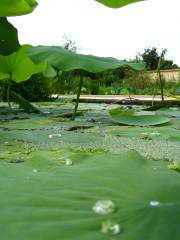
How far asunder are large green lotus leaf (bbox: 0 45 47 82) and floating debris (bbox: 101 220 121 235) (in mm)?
1992

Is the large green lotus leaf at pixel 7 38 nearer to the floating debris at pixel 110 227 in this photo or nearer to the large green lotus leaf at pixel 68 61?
the large green lotus leaf at pixel 68 61

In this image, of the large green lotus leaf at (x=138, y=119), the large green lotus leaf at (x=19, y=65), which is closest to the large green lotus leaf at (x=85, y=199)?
the large green lotus leaf at (x=138, y=119)

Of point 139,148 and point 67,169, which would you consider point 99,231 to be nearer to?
point 67,169

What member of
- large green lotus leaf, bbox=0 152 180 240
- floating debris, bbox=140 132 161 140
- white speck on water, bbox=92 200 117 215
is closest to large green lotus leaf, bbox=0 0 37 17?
floating debris, bbox=140 132 161 140

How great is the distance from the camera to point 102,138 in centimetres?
142

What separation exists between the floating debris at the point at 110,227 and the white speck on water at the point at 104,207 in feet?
0.08

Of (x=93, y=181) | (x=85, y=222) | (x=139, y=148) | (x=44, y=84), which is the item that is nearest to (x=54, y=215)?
(x=85, y=222)

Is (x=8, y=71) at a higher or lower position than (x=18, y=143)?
higher

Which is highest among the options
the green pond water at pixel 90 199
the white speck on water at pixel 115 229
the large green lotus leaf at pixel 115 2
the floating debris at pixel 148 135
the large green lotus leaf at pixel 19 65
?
the large green lotus leaf at pixel 115 2

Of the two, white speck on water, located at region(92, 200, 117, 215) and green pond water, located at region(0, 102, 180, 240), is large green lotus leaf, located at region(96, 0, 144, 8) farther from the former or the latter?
white speck on water, located at region(92, 200, 117, 215)

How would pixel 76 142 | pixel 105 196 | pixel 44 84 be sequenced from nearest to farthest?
pixel 105 196 < pixel 76 142 < pixel 44 84

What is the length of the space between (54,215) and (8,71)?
2.26 m

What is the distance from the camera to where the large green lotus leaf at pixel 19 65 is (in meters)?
2.50

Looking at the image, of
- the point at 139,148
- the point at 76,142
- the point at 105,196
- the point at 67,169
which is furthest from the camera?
the point at 76,142
